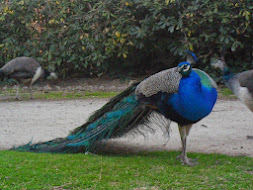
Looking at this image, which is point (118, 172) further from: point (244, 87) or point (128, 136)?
point (244, 87)

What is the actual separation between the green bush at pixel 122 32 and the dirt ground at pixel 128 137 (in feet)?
A: 5.75

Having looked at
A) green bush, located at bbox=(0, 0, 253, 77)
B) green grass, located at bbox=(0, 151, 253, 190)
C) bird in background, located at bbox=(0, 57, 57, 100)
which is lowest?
green grass, located at bbox=(0, 151, 253, 190)

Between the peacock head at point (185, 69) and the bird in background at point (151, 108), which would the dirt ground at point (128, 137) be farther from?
the peacock head at point (185, 69)

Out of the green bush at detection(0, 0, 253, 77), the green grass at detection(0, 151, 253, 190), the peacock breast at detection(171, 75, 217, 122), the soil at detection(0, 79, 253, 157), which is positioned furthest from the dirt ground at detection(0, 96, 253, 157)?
the green bush at detection(0, 0, 253, 77)

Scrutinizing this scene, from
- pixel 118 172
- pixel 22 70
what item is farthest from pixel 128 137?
pixel 22 70

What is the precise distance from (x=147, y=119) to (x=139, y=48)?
4.82m

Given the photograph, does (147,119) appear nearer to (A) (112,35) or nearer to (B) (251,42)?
(A) (112,35)

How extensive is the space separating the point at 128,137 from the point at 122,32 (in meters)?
4.45

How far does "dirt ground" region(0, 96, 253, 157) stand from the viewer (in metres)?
4.29

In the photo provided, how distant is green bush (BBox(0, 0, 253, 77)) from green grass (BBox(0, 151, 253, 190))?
4415 mm

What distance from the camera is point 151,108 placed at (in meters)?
3.78

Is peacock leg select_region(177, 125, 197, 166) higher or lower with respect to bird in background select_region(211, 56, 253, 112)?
lower

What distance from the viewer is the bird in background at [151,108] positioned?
10.9 feet

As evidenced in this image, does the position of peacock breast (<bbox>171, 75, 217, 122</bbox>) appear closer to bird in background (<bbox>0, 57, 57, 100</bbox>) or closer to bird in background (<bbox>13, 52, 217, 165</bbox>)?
bird in background (<bbox>13, 52, 217, 165</bbox>)
